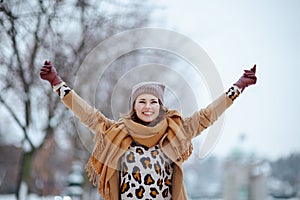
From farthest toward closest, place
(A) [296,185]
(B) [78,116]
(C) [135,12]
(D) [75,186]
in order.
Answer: (A) [296,185]
(D) [75,186]
(C) [135,12]
(B) [78,116]

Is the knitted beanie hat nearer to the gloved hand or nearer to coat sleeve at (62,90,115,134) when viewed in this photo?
coat sleeve at (62,90,115,134)

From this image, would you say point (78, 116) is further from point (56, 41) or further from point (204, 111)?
point (56, 41)

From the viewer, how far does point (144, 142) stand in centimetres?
379

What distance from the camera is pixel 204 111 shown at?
3.78m

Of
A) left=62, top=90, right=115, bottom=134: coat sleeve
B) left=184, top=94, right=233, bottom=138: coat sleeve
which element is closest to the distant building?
left=184, top=94, right=233, bottom=138: coat sleeve


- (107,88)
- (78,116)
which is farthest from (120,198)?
(107,88)

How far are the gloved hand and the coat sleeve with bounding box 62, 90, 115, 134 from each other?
91 cm

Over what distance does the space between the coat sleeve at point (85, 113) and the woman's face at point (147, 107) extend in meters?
0.23

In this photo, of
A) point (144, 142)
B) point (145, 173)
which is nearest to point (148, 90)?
point (144, 142)

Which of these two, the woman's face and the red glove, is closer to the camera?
the red glove

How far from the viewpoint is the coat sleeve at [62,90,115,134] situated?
3.71 meters

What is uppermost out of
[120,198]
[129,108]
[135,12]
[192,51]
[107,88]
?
[135,12]

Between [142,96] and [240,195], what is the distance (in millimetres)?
20781

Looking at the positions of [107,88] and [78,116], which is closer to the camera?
[78,116]
